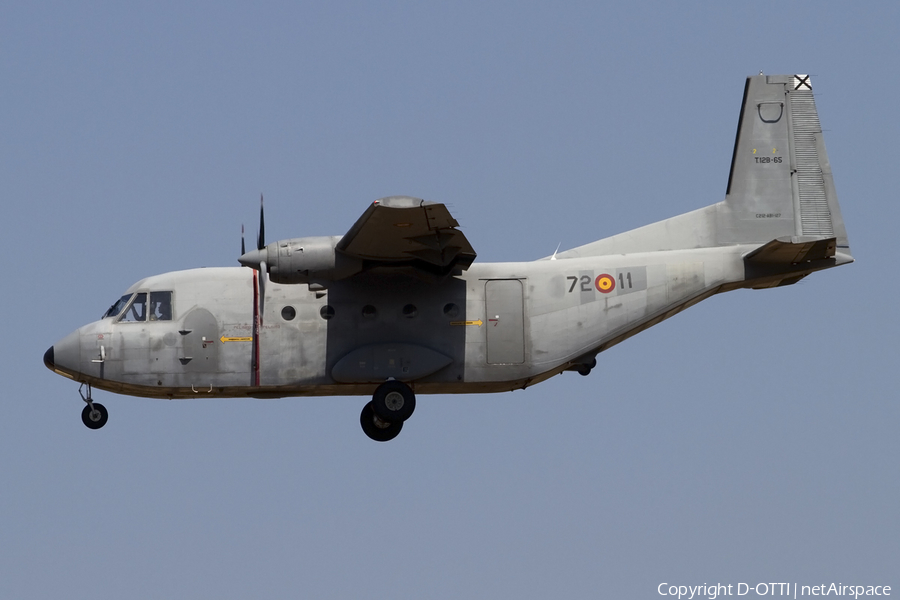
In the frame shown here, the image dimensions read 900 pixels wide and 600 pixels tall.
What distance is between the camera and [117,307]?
20750mm

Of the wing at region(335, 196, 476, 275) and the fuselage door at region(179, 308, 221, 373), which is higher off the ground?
the wing at region(335, 196, 476, 275)

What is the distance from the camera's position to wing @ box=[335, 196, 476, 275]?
56.8 ft

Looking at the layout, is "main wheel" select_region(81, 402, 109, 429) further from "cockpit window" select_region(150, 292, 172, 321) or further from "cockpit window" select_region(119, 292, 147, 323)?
"cockpit window" select_region(150, 292, 172, 321)

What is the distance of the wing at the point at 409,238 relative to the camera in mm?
17312

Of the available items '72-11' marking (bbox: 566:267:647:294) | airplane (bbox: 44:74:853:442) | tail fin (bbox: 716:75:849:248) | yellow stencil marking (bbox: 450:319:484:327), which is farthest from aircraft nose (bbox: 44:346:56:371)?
tail fin (bbox: 716:75:849:248)

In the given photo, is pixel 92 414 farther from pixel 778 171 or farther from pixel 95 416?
pixel 778 171

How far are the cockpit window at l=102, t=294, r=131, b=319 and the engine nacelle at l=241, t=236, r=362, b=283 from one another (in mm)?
3316

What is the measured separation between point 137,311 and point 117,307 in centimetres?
42

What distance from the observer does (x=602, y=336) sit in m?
20.5

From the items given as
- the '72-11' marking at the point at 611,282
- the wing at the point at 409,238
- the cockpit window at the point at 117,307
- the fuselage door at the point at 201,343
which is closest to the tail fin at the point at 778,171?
the '72-11' marking at the point at 611,282

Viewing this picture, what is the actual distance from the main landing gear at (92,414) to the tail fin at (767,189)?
8675 mm

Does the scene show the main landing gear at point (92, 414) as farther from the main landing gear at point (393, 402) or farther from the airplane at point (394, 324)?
the main landing gear at point (393, 402)

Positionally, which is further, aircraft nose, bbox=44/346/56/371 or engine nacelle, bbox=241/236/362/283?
aircraft nose, bbox=44/346/56/371

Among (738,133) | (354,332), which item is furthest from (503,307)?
A: (738,133)
